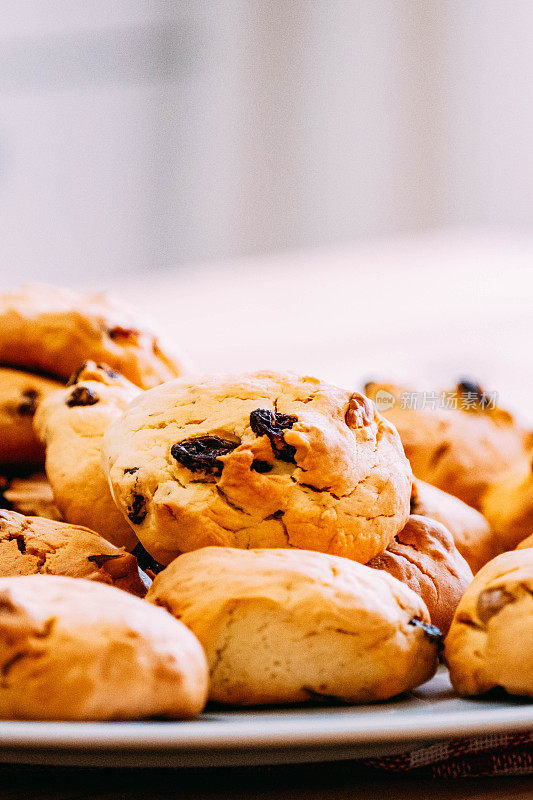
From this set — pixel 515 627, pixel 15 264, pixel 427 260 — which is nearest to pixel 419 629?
pixel 515 627

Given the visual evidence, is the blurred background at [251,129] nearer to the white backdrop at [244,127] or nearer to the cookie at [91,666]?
the white backdrop at [244,127]

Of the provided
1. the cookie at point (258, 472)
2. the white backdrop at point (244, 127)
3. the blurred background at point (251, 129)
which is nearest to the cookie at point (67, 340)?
the cookie at point (258, 472)

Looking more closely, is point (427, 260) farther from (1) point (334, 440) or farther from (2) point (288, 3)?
(1) point (334, 440)

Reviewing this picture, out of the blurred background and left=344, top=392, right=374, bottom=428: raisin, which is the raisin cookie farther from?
the blurred background

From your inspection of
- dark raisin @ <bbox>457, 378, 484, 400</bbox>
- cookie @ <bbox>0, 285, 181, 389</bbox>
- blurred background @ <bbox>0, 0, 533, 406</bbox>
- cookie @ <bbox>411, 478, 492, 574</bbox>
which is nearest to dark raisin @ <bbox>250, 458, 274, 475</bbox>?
cookie @ <bbox>411, 478, 492, 574</bbox>

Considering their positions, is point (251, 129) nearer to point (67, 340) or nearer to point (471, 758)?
point (67, 340)

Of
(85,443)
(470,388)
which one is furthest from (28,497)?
(470,388)
